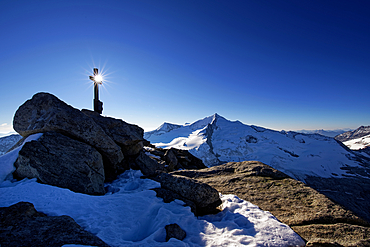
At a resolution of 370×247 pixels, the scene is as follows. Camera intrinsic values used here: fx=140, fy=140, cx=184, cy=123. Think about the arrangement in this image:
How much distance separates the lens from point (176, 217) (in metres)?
5.96

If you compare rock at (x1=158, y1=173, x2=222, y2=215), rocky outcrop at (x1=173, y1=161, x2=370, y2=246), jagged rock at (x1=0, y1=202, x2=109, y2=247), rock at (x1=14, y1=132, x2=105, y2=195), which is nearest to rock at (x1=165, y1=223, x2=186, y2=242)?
rock at (x1=158, y1=173, x2=222, y2=215)

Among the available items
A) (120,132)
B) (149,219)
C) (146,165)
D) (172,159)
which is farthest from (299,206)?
(172,159)

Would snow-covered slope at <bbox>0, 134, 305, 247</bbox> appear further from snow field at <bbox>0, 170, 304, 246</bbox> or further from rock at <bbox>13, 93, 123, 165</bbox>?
rock at <bbox>13, 93, 123, 165</bbox>

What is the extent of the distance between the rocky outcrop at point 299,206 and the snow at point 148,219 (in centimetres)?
68

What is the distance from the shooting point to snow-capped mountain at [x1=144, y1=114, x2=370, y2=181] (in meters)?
123

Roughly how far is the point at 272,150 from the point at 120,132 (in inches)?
7010

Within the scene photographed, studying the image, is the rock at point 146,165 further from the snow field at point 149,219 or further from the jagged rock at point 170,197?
the snow field at point 149,219

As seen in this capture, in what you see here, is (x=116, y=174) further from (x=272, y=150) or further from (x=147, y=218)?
(x=272, y=150)

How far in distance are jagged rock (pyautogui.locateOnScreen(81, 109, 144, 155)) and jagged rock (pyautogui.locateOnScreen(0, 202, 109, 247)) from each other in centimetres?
880

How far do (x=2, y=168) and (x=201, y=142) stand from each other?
543 feet

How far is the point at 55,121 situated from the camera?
30.8 feet

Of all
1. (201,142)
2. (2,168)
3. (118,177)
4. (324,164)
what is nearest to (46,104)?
(2,168)

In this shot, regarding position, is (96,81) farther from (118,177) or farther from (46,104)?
(118,177)

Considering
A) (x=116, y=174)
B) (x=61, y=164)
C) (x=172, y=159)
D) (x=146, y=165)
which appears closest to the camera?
(x=61, y=164)
